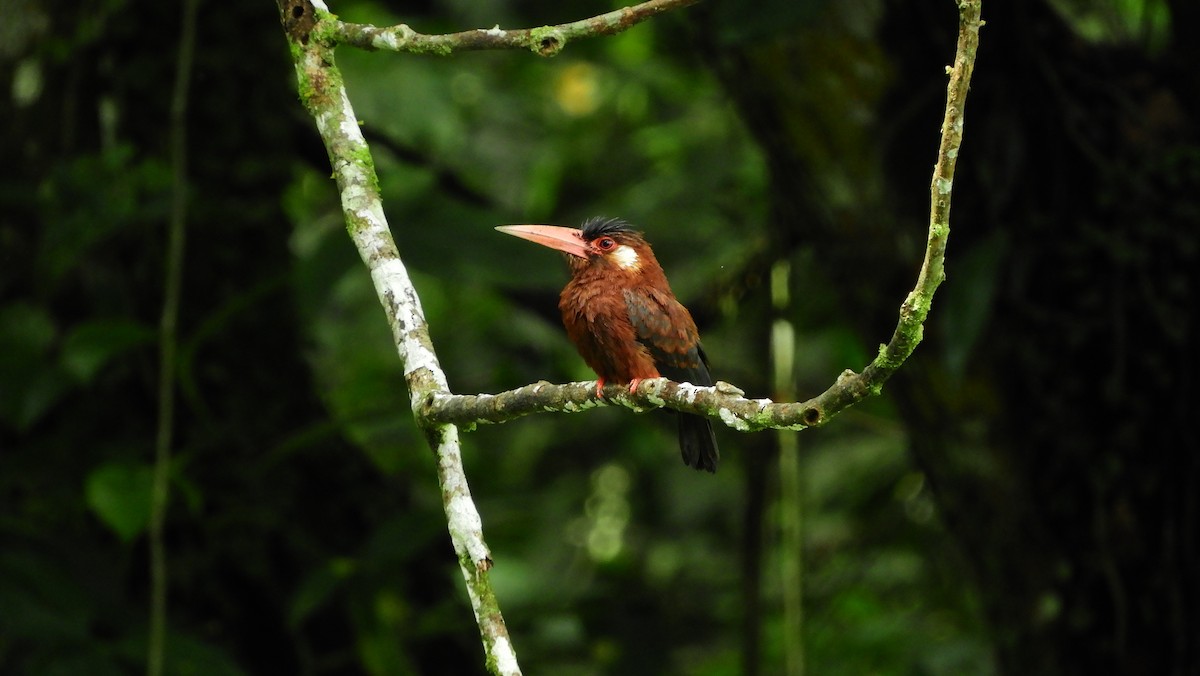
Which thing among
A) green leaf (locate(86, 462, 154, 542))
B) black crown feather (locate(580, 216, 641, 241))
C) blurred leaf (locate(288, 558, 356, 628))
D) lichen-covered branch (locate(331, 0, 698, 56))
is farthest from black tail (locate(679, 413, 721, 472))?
green leaf (locate(86, 462, 154, 542))

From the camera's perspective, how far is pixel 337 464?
342 centimetres

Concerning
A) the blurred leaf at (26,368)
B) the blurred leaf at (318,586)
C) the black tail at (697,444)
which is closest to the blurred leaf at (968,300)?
the black tail at (697,444)

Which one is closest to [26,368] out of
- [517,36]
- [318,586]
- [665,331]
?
[318,586]

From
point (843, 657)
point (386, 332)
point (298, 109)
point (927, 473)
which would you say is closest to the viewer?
point (927, 473)

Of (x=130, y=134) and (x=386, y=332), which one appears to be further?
(x=386, y=332)

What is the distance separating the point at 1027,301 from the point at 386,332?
112 inches

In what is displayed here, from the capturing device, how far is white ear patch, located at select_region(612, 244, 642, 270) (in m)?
2.37

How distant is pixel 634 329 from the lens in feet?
7.28

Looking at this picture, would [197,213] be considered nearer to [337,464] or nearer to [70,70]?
[70,70]

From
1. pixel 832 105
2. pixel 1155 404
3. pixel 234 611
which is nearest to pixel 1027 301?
pixel 1155 404

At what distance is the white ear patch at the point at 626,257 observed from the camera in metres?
2.37

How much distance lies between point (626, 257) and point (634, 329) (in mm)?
221

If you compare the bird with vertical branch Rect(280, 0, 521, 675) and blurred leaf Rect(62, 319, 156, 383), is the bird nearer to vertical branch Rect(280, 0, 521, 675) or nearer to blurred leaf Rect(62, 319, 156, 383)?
vertical branch Rect(280, 0, 521, 675)

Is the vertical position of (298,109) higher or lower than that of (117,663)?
higher
